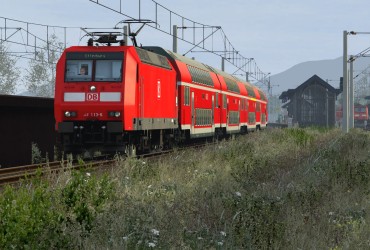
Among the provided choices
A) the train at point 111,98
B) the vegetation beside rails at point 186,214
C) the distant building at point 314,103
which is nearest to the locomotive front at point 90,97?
the train at point 111,98

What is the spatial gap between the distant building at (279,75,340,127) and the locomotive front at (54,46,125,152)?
186ft

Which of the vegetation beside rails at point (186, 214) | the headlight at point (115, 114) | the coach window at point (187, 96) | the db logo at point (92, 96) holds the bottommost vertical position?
the vegetation beside rails at point (186, 214)

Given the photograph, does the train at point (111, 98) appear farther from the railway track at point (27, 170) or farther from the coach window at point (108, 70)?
the railway track at point (27, 170)

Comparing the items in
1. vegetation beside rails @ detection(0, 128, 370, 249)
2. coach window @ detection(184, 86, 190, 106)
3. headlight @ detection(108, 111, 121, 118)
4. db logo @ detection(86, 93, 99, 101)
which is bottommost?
vegetation beside rails @ detection(0, 128, 370, 249)

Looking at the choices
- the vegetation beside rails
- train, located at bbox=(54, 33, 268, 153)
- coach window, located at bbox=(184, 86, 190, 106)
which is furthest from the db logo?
coach window, located at bbox=(184, 86, 190, 106)

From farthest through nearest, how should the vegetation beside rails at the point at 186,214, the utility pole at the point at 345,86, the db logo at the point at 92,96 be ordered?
the utility pole at the point at 345,86, the db logo at the point at 92,96, the vegetation beside rails at the point at 186,214

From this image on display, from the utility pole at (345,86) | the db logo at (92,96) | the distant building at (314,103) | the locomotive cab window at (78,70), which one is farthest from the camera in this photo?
the distant building at (314,103)

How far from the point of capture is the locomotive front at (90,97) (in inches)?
644

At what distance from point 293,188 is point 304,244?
334 cm

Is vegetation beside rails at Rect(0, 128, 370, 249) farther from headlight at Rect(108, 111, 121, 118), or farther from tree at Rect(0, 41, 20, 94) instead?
tree at Rect(0, 41, 20, 94)

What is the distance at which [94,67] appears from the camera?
663 inches

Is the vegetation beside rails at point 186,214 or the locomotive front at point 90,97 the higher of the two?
the locomotive front at point 90,97

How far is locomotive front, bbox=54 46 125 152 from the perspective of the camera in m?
16.4

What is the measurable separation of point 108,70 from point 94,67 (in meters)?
0.44
